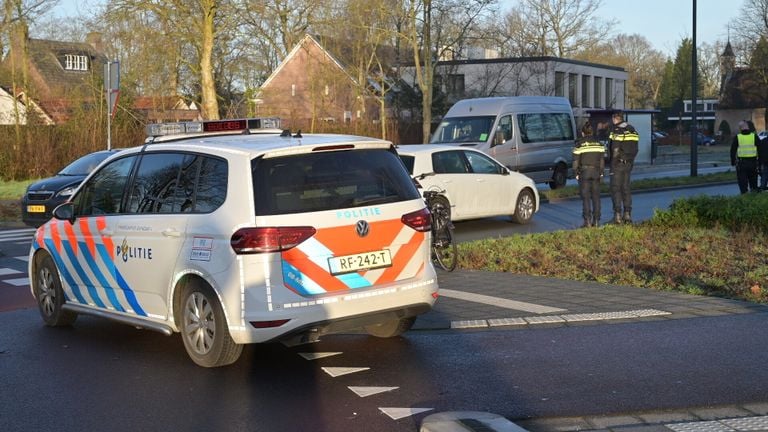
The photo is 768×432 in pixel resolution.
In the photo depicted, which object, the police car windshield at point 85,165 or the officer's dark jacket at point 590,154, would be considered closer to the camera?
the officer's dark jacket at point 590,154

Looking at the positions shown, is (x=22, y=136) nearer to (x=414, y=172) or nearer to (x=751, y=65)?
(x=414, y=172)

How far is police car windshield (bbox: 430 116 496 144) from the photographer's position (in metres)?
23.8

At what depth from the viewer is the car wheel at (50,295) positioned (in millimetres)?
8773

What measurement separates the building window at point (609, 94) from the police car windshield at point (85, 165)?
5201cm

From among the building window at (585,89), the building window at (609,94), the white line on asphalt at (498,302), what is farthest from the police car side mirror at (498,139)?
the building window at (609,94)

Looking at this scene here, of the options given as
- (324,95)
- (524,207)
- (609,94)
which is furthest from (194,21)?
(609,94)

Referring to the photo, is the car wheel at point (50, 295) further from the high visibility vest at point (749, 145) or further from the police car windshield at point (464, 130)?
the high visibility vest at point (749, 145)

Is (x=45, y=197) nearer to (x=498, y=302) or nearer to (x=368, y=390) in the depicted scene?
(x=498, y=302)

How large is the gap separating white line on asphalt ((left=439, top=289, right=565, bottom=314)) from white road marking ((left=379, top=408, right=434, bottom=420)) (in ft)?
10.7

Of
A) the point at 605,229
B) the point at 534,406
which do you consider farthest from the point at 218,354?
the point at 605,229

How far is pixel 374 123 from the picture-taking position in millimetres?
41875

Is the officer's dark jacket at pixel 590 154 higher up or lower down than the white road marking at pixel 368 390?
higher up

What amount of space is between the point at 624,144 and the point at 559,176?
9.82 metres

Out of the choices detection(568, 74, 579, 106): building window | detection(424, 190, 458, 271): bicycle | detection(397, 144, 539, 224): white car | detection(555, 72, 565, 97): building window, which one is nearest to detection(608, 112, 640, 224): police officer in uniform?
detection(397, 144, 539, 224): white car
